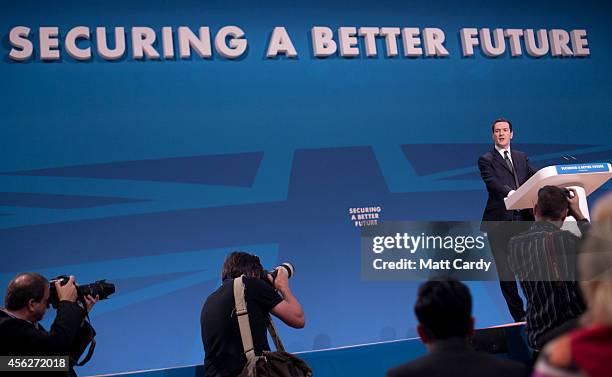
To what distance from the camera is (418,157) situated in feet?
20.9

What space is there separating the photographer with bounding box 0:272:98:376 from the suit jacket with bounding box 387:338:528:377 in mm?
1637

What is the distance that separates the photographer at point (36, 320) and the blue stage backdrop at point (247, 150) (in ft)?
7.82

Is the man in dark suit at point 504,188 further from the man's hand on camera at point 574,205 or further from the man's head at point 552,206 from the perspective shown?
the man's head at point 552,206

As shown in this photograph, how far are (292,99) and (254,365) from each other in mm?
3347

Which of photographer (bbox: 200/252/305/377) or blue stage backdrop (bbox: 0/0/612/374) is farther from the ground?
blue stage backdrop (bbox: 0/0/612/374)

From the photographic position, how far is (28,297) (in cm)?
305

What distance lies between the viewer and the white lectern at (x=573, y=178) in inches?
160

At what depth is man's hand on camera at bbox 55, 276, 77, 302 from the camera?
Result: 10.7 ft

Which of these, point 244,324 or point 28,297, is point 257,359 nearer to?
point 244,324

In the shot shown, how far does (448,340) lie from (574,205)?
229 centimetres

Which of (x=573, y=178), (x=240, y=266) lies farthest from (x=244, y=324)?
(x=573, y=178)

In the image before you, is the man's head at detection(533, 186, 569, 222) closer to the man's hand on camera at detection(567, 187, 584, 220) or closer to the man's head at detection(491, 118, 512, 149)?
the man's hand on camera at detection(567, 187, 584, 220)

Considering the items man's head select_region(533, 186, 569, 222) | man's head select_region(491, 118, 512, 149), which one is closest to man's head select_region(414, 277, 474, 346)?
man's head select_region(533, 186, 569, 222)

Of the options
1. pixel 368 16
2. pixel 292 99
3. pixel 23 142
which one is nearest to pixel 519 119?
pixel 368 16
